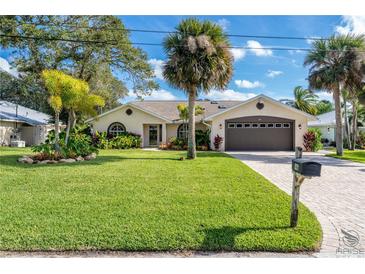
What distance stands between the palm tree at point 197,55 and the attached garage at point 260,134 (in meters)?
8.91

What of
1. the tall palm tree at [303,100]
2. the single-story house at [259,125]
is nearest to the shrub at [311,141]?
the single-story house at [259,125]

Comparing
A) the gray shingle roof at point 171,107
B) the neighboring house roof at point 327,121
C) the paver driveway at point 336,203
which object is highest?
the gray shingle roof at point 171,107

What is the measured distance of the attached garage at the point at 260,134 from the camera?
72.7 ft

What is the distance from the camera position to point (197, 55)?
13.2m

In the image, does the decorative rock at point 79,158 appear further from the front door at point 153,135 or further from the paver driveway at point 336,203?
the front door at point 153,135

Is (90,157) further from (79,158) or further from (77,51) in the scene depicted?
(77,51)

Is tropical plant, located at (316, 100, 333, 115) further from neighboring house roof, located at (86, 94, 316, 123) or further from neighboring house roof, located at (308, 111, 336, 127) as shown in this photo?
neighboring house roof, located at (86, 94, 316, 123)

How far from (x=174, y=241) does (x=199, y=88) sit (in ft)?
36.6

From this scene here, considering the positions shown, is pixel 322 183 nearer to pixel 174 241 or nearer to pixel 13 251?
pixel 174 241

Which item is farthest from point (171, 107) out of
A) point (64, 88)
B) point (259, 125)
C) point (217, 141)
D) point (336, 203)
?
point (336, 203)

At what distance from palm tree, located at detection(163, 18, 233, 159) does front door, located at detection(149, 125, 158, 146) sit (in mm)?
12057

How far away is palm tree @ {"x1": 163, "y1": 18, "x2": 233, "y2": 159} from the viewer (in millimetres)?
13036

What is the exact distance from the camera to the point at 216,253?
12.3 ft

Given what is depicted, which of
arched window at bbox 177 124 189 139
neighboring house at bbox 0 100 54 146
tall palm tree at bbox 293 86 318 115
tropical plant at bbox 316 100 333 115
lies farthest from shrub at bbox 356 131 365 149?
neighboring house at bbox 0 100 54 146
